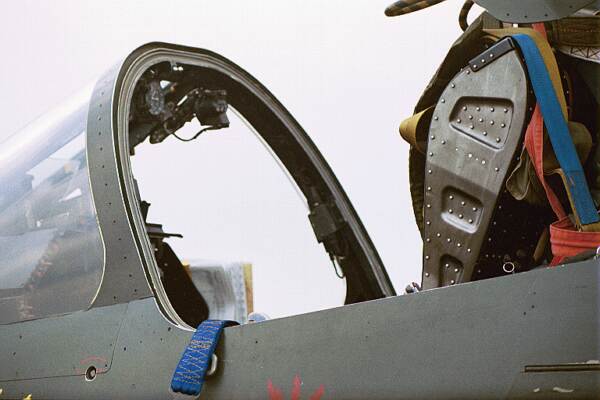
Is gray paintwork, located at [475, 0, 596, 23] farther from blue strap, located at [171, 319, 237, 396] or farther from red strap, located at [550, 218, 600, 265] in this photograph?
blue strap, located at [171, 319, 237, 396]

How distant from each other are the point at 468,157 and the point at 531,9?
42 cm

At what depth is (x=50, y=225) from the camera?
2439 millimetres

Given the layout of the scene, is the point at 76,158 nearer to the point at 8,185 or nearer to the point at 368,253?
the point at 8,185

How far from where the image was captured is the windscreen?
7.55ft

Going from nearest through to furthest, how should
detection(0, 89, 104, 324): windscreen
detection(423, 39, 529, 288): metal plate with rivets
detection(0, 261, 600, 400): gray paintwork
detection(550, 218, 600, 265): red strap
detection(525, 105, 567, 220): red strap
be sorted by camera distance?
detection(0, 261, 600, 400): gray paintwork, detection(550, 218, 600, 265): red strap, detection(525, 105, 567, 220): red strap, detection(423, 39, 529, 288): metal plate with rivets, detection(0, 89, 104, 324): windscreen

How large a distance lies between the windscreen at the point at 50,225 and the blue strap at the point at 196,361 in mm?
530

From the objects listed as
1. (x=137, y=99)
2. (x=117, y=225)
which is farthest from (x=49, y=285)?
(x=137, y=99)

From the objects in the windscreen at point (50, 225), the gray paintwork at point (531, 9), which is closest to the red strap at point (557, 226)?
the gray paintwork at point (531, 9)

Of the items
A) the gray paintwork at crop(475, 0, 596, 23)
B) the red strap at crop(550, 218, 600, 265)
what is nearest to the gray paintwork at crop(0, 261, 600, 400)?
the red strap at crop(550, 218, 600, 265)

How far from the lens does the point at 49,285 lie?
2.38m

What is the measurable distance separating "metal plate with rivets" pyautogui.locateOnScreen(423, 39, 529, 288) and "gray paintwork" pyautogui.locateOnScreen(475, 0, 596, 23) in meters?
0.14

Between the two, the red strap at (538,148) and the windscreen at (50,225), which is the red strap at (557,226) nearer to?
the red strap at (538,148)

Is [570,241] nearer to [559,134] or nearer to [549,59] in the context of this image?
[559,134]

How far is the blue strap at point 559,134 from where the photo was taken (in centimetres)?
150
